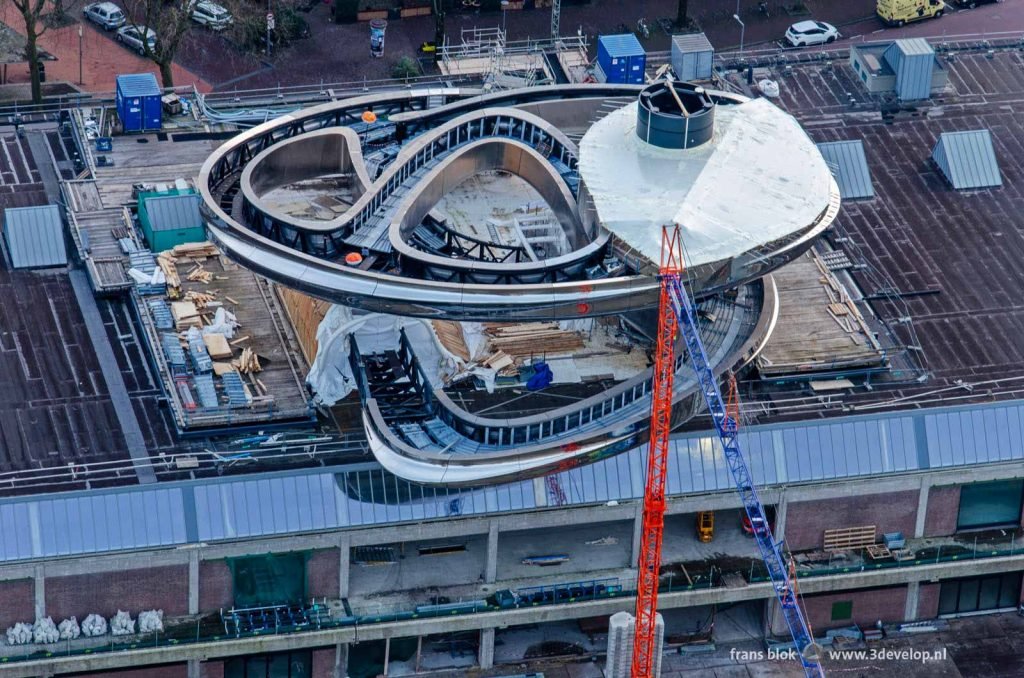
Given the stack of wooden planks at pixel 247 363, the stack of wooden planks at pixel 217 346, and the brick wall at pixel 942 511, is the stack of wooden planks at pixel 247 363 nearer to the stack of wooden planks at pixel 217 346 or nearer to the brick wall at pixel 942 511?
the stack of wooden planks at pixel 217 346

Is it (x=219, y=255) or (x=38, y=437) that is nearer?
(x=38, y=437)

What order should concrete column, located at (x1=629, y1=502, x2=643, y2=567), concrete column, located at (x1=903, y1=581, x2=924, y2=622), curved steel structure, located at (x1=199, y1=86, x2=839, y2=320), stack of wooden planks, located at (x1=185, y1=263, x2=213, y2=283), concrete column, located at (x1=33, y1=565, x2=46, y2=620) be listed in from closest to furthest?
1. concrete column, located at (x1=33, y1=565, x2=46, y2=620)
2. curved steel structure, located at (x1=199, y1=86, x2=839, y2=320)
3. concrete column, located at (x1=629, y1=502, x2=643, y2=567)
4. concrete column, located at (x1=903, y1=581, x2=924, y2=622)
5. stack of wooden planks, located at (x1=185, y1=263, x2=213, y2=283)

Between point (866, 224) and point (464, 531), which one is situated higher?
point (866, 224)

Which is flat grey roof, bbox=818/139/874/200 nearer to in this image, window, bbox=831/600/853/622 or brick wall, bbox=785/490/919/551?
brick wall, bbox=785/490/919/551

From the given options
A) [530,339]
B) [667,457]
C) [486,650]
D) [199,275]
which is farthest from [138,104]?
[667,457]

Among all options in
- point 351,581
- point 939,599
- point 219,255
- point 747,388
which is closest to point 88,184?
point 219,255

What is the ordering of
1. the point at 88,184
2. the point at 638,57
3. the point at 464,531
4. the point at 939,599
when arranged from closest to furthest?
the point at 464,531 < the point at 939,599 < the point at 88,184 < the point at 638,57

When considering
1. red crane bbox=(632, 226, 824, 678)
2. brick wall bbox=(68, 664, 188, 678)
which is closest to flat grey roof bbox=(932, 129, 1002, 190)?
red crane bbox=(632, 226, 824, 678)

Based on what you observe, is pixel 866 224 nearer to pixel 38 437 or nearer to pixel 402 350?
pixel 402 350
